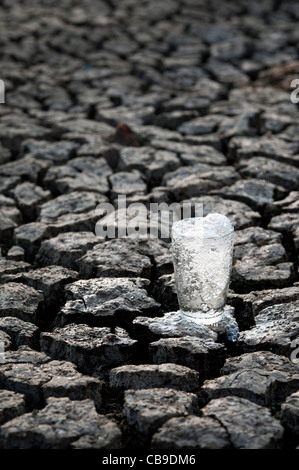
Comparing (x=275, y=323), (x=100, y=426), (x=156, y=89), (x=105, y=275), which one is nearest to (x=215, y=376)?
(x=275, y=323)

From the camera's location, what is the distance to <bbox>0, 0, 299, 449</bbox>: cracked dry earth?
1736 mm

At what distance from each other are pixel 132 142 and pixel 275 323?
1820mm

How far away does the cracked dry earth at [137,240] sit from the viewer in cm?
174

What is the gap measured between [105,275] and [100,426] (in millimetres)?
836

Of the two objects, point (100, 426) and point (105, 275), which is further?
point (105, 275)

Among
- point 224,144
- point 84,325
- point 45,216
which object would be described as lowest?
point 84,325

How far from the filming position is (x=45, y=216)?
116 inches

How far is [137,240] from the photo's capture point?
8.75 feet

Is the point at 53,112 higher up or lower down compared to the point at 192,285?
higher up

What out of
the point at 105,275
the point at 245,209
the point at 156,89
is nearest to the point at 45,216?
the point at 105,275

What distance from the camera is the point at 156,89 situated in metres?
4.46
